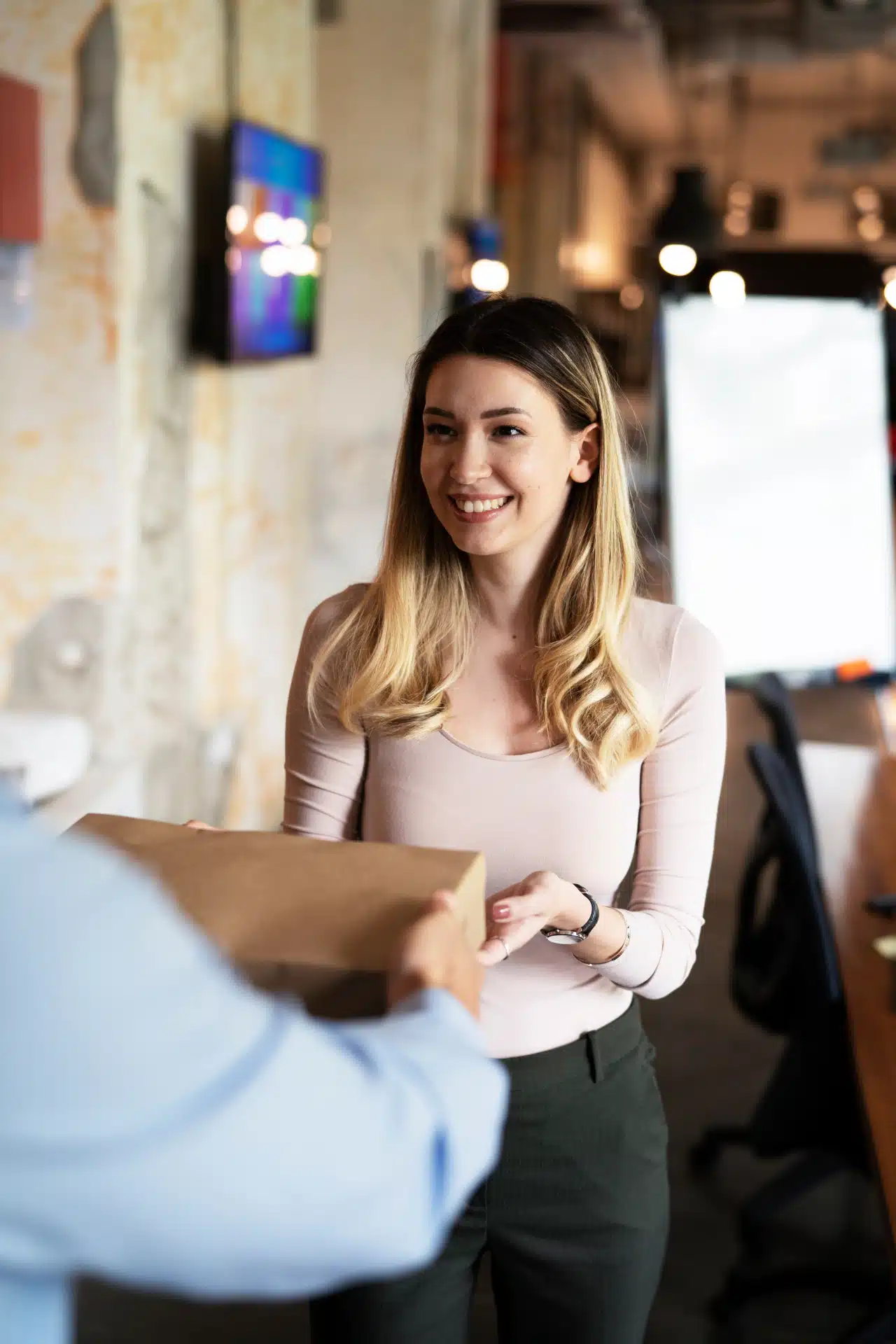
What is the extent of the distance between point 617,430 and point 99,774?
193cm

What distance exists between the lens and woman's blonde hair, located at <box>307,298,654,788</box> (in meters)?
1.47

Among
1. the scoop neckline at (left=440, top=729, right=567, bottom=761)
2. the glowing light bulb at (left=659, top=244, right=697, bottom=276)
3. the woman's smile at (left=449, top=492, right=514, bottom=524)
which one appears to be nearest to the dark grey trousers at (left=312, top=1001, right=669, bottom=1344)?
the scoop neckline at (left=440, top=729, right=567, bottom=761)

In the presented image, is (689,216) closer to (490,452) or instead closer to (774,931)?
(774,931)

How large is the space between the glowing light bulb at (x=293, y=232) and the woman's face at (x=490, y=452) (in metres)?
2.81

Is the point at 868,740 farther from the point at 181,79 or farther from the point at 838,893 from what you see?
the point at 181,79

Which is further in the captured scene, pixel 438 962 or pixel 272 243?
pixel 272 243

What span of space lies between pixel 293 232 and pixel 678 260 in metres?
1.16

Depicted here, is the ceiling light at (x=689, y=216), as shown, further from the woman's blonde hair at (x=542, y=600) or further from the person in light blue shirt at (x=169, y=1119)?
the person in light blue shirt at (x=169, y=1119)

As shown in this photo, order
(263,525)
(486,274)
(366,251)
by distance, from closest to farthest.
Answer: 1. (263,525)
2. (366,251)
3. (486,274)

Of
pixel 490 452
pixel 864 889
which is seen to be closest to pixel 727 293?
pixel 864 889

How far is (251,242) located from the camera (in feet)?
12.3

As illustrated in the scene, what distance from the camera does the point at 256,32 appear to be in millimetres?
3877

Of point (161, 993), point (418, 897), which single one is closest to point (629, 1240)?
point (418, 897)

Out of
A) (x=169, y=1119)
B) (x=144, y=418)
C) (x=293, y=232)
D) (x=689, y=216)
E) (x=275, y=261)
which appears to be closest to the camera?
(x=169, y=1119)
